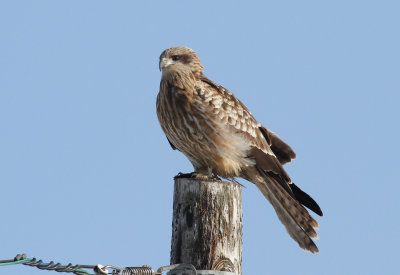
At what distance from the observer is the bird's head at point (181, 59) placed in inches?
293

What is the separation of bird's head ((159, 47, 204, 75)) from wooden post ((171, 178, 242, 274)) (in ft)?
9.79

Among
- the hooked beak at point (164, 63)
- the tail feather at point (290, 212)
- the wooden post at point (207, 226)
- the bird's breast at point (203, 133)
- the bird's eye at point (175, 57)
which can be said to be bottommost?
the wooden post at point (207, 226)

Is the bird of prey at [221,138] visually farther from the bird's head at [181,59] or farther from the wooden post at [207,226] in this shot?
the wooden post at [207,226]

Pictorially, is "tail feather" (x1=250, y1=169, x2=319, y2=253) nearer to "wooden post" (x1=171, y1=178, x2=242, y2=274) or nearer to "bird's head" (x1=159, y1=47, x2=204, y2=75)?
"bird's head" (x1=159, y1=47, x2=204, y2=75)

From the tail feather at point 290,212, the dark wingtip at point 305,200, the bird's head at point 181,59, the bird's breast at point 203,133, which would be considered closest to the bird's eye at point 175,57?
the bird's head at point 181,59

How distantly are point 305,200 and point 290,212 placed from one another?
24 centimetres

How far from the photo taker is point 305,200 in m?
7.00

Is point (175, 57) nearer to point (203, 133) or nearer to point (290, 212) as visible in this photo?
point (203, 133)

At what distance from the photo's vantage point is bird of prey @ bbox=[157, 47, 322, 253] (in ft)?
22.6

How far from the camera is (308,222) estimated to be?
6676 mm

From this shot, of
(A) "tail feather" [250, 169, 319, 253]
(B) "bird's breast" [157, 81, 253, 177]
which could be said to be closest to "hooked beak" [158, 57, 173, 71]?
(B) "bird's breast" [157, 81, 253, 177]

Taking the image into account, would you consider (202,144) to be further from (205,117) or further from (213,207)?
(213,207)

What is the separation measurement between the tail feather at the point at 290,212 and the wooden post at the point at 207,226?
6.61 feet

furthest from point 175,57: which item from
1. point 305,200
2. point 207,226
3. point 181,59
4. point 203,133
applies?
point 207,226
